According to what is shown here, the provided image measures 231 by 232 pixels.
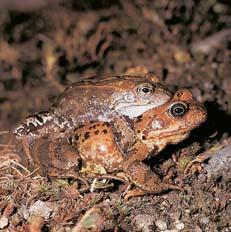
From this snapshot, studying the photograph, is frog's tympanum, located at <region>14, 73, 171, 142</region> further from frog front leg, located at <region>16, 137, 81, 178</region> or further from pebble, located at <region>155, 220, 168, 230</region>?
pebble, located at <region>155, 220, 168, 230</region>

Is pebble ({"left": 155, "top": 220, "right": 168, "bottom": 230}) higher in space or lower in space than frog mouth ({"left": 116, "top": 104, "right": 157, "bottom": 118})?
lower

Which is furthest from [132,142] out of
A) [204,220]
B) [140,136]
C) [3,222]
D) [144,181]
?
[3,222]

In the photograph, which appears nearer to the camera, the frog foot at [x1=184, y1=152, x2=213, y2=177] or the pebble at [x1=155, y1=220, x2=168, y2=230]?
the pebble at [x1=155, y1=220, x2=168, y2=230]

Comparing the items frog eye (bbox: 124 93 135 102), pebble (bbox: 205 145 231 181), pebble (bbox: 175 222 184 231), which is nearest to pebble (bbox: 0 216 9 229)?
pebble (bbox: 175 222 184 231)

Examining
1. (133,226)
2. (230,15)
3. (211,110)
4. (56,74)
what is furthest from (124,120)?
(230,15)

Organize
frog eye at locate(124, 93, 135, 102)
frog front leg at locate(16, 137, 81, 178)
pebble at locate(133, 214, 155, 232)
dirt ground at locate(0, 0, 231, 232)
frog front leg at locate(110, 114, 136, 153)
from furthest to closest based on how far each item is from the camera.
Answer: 1. dirt ground at locate(0, 0, 231, 232)
2. frog eye at locate(124, 93, 135, 102)
3. frog front leg at locate(110, 114, 136, 153)
4. frog front leg at locate(16, 137, 81, 178)
5. pebble at locate(133, 214, 155, 232)

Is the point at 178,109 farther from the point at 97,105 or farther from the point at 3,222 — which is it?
the point at 3,222

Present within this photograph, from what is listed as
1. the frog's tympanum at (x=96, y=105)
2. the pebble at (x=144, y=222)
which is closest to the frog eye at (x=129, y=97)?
the frog's tympanum at (x=96, y=105)
